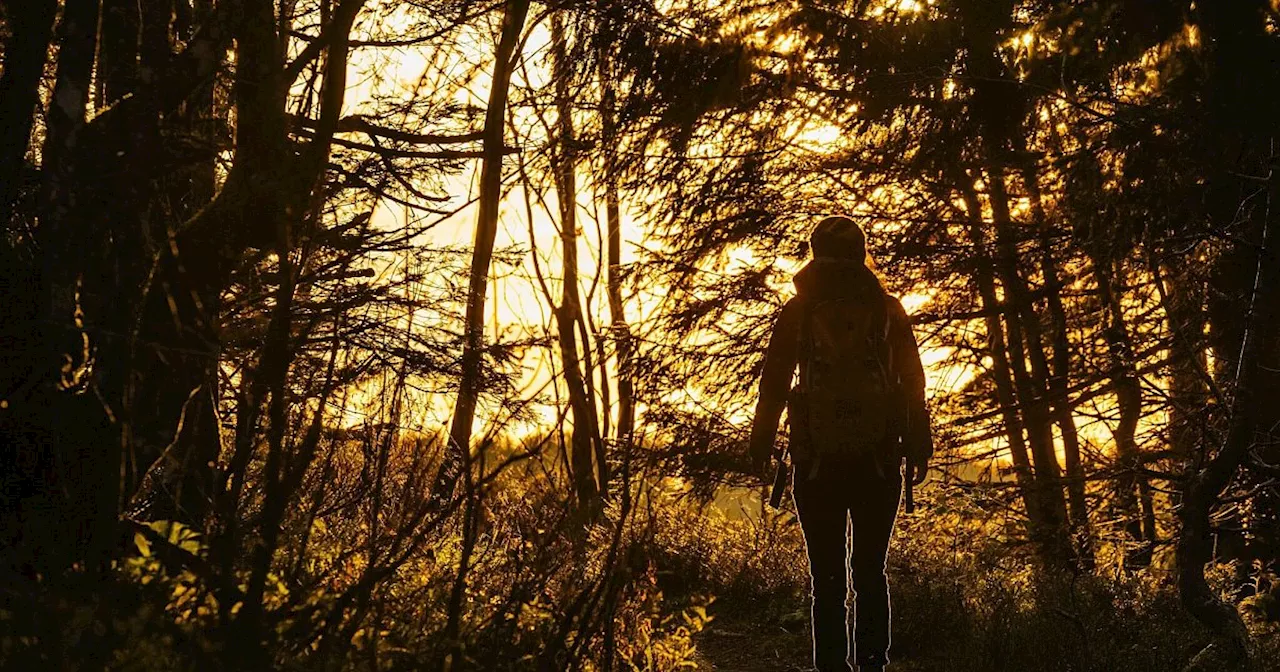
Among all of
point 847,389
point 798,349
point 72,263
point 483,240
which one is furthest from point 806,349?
point 483,240

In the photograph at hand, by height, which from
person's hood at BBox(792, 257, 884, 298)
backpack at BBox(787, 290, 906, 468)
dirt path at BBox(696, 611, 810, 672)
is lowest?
dirt path at BBox(696, 611, 810, 672)

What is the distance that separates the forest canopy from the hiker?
0.73 meters

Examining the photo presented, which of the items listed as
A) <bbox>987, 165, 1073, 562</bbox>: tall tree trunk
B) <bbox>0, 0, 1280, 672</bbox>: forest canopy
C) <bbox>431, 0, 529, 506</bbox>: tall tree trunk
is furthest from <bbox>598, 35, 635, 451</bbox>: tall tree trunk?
<bbox>987, 165, 1073, 562</bbox>: tall tree trunk

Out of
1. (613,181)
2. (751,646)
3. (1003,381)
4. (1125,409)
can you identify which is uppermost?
(613,181)

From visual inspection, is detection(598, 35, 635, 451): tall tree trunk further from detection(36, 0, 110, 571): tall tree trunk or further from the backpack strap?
detection(36, 0, 110, 571): tall tree trunk

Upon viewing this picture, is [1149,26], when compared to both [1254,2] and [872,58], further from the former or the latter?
[872,58]

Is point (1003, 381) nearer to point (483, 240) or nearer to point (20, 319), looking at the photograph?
point (483, 240)

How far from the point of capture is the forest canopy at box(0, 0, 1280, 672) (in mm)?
3711

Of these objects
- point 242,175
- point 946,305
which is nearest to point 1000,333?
point 946,305

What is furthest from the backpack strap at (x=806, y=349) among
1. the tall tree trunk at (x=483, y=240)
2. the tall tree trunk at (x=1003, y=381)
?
the tall tree trunk at (x=1003, y=381)

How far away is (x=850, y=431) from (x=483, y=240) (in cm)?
933

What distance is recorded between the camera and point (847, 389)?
5309mm

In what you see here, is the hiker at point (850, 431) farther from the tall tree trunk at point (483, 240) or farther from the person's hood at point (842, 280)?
the tall tree trunk at point (483, 240)

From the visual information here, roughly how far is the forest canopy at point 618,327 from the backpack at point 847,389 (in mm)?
858
